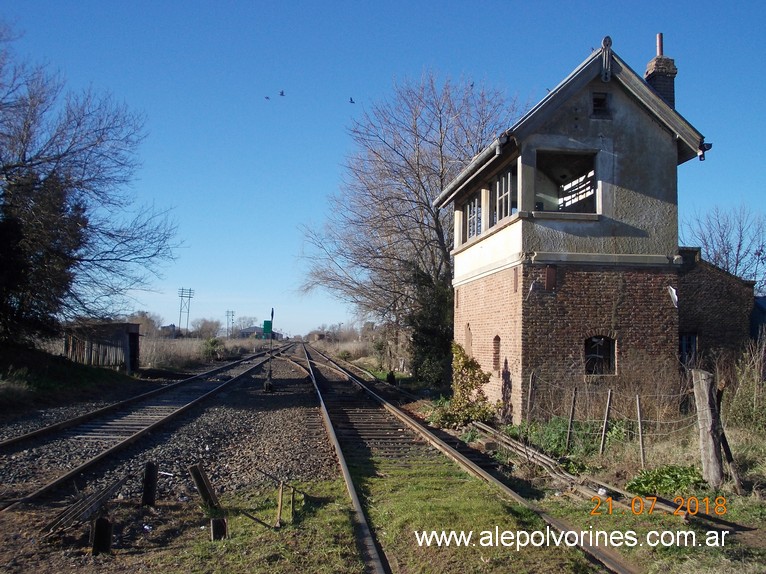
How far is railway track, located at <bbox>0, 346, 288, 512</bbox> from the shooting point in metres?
8.87

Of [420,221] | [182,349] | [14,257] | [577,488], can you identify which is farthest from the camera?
[182,349]

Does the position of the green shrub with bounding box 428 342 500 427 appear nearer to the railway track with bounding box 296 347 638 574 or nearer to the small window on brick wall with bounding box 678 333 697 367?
the railway track with bounding box 296 347 638 574

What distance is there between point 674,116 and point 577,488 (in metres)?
9.36

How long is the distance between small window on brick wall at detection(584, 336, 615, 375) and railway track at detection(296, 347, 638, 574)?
354 cm

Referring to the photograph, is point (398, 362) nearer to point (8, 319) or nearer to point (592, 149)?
point (8, 319)

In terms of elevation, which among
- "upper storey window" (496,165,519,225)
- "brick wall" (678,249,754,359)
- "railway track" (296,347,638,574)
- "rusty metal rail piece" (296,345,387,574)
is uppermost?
"upper storey window" (496,165,519,225)

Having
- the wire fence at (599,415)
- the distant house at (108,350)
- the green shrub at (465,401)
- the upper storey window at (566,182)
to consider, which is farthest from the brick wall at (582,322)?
the distant house at (108,350)

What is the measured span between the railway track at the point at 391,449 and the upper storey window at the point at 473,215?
5387 mm

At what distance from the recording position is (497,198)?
16.3m

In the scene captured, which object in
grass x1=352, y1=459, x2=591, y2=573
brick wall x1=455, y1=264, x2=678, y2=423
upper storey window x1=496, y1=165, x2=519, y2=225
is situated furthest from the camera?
upper storey window x1=496, y1=165, x2=519, y2=225

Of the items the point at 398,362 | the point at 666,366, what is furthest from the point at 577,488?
the point at 398,362

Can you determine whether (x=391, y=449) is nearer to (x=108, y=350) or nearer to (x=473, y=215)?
(x=473, y=215)

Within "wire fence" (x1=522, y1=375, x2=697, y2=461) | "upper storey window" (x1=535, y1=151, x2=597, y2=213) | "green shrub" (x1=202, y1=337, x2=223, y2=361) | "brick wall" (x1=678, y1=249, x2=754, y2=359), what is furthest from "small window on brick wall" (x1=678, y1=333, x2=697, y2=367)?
"green shrub" (x1=202, y1=337, x2=223, y2=361)

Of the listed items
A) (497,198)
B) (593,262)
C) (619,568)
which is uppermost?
(497,198)
